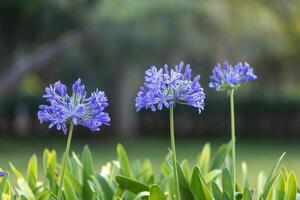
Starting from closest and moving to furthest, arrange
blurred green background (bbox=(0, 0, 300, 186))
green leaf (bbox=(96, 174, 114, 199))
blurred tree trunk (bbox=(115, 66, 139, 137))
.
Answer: green leaf (bbox=(96, 174, 114, 199)) < blurred green background (bbox=(0, 0, 300, 186)) < blurred tree trunk (bbox=(115, 66, 139, 137))

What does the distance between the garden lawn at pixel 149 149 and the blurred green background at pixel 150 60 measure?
1.3 inches

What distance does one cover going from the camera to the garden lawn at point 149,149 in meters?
14.9

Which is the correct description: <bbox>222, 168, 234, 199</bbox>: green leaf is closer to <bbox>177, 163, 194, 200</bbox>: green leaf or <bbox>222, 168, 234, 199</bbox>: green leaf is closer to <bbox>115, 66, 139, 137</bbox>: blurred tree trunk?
<bbox>177, 163, 194, 200</bbox>: green leaf

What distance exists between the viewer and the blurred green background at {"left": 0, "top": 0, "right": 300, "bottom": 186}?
16.8 m

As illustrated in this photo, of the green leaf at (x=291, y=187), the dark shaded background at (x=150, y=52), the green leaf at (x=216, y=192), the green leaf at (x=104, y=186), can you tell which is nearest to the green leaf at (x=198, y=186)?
the green leaf at (x=216, y=192)

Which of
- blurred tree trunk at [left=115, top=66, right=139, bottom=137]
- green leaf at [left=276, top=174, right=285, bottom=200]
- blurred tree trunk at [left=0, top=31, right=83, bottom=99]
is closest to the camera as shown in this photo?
green leaf at [left=276, top=174, right=285, bottom=200]

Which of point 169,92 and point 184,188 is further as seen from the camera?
point 184,188

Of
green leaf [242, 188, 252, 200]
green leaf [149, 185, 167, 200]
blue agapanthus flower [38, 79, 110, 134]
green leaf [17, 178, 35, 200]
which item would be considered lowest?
green leaf [17, 178, 35, 200]

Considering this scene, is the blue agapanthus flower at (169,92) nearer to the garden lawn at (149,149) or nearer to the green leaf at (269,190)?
the green leaf at (269,190)

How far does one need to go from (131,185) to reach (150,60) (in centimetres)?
1533

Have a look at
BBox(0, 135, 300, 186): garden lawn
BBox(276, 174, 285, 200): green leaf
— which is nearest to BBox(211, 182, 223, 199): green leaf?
BBox(276, 174, 285, 200): green leaf

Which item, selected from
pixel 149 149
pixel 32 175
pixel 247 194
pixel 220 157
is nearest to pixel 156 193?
pixel 247 194

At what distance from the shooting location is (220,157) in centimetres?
372

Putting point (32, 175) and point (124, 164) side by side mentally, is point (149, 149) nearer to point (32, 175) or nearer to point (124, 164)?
point (124, 164)
